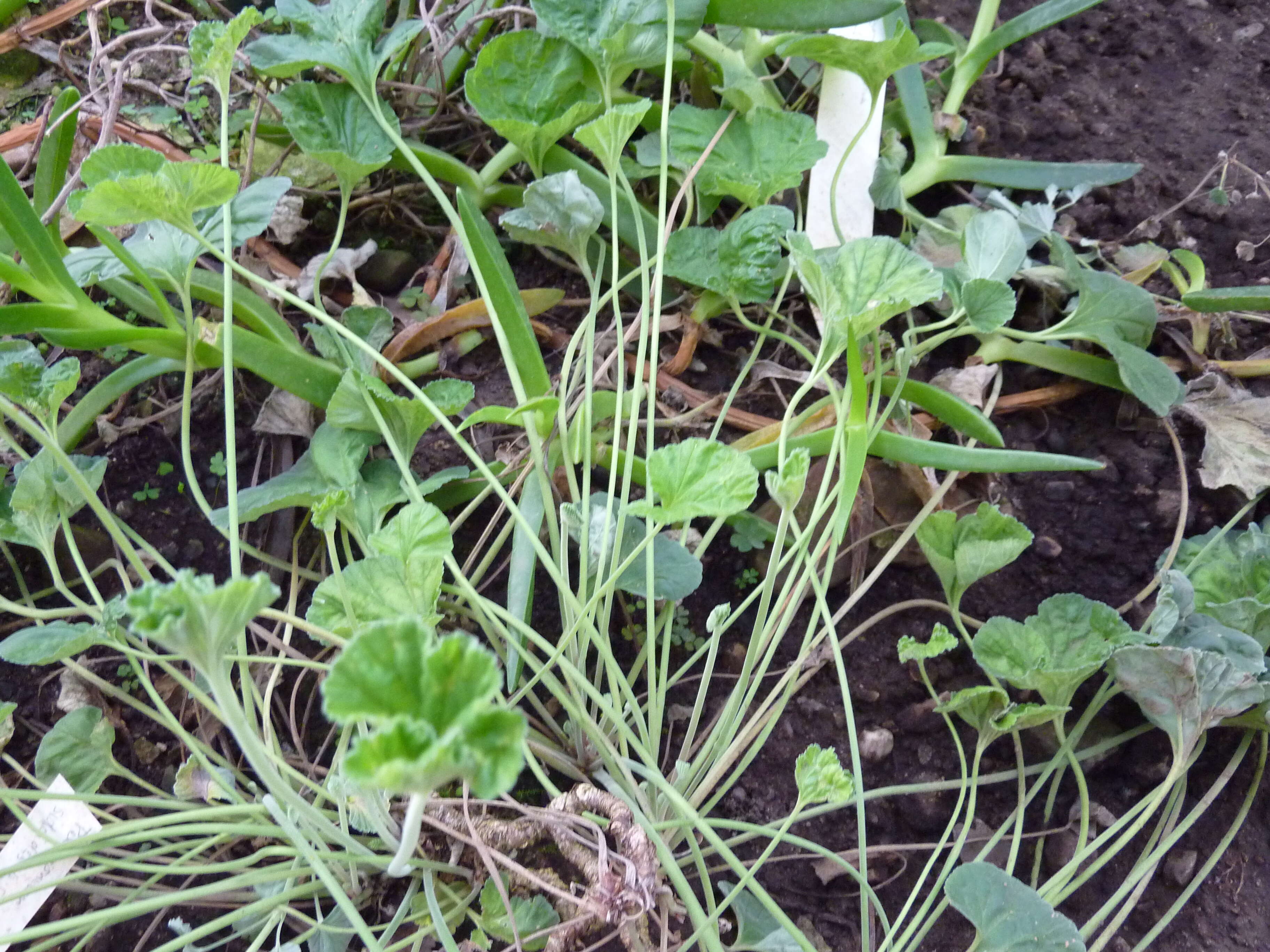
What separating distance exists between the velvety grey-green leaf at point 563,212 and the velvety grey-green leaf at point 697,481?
34 centimetres

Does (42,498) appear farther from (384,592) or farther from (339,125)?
(339,125)

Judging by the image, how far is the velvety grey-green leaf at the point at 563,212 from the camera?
81cm

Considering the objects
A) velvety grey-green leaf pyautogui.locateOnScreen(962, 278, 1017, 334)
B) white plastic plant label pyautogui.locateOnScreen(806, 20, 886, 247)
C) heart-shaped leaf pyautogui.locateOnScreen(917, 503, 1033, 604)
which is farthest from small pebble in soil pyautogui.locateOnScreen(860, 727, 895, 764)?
white plastic plant label pyautogui.locateOnScreen(806, 20, 886, 247)

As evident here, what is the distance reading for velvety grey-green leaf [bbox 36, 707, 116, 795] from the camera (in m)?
0.71

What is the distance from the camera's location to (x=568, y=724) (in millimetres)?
718

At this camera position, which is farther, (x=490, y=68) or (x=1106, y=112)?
(x=1106, y=112)

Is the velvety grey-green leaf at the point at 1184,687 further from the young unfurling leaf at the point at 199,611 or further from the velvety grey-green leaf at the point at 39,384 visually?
the velvety grey-green leaf at the point at 39,384

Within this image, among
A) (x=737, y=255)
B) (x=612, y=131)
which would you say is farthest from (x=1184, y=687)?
(x=612, y=131)

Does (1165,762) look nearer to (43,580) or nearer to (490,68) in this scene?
(490,68)

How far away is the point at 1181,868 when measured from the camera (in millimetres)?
722

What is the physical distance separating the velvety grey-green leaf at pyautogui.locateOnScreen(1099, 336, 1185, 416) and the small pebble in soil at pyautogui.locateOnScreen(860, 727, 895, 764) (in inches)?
16.5

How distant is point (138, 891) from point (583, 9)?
0.88 metres

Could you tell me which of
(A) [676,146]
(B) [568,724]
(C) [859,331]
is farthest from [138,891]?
(A) [676,146]

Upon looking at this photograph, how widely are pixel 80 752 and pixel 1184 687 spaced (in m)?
0.91
